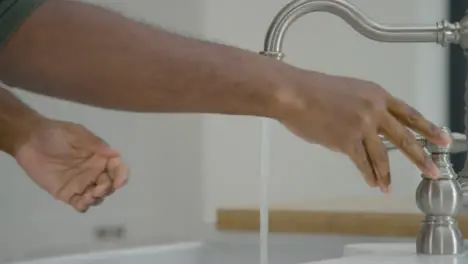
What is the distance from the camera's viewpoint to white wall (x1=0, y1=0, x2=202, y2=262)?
76 cm

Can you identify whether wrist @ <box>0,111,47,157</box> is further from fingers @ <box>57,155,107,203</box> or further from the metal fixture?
the metal fixture

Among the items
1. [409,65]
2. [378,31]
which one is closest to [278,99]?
[378,31]

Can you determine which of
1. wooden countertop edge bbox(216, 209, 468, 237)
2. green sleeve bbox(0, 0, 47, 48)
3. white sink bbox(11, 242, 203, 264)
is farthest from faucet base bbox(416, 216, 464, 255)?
green sleeve bbox(0, 0, 47, 48)

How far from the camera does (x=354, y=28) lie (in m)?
0.72

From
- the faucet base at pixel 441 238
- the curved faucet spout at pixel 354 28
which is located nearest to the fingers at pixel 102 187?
the curved faucet spout at pixel 354 28

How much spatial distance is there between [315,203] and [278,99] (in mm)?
663

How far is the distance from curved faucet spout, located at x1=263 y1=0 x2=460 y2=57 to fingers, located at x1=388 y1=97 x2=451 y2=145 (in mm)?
154

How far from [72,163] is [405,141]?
20cm

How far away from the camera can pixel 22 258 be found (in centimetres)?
75

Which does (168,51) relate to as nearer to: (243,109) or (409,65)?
(243,109)

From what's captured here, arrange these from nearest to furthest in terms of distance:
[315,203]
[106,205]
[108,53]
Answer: [108,53] < [106,205] < [315,203]

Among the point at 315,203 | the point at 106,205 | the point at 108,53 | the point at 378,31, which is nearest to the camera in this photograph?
the point at 108,53

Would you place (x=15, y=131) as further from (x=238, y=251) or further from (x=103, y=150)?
(x=238, y=251)

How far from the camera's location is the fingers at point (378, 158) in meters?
0.48
